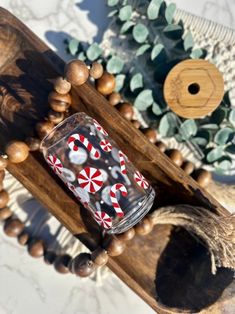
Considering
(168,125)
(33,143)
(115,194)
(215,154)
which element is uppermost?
(33,143)

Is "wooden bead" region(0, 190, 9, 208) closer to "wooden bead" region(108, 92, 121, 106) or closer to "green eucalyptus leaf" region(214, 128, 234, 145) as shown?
"wooden bead" region(108, 92, 121, 106)

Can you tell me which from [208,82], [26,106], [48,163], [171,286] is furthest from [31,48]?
[171,286]

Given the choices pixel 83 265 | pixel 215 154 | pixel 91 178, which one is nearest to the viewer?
pixel 91 178

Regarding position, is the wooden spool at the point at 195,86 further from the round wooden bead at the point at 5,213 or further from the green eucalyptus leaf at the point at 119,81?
the round wooden bead at the point at 5,213

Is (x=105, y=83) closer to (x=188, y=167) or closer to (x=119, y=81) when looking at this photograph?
(x=119, y=81)

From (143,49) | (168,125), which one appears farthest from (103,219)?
(143,49)

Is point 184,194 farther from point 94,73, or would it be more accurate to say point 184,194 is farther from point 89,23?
point 89,23

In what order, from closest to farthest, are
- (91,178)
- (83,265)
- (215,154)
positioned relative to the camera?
1. (91,178)
2. (83,265)
3. (215,154)
